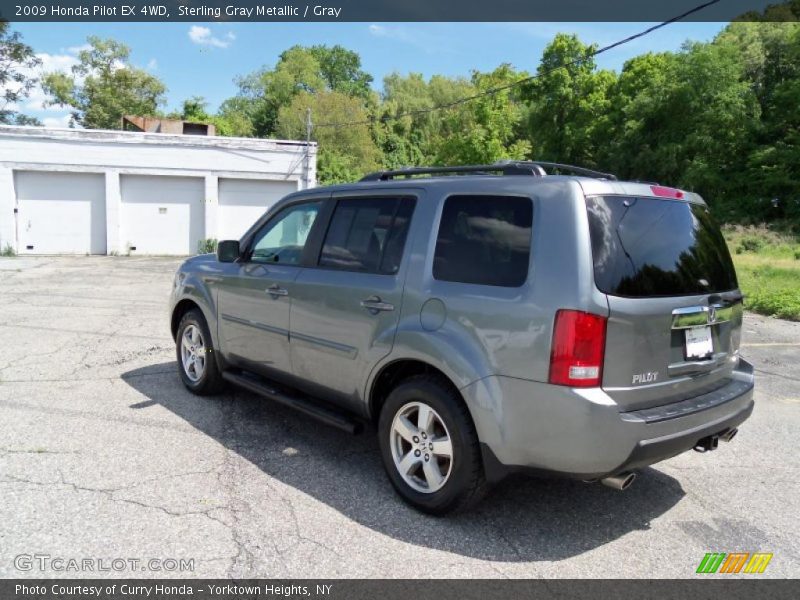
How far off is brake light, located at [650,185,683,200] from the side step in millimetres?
2222

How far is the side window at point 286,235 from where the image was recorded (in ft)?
14.5

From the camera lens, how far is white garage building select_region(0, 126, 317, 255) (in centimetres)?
2011

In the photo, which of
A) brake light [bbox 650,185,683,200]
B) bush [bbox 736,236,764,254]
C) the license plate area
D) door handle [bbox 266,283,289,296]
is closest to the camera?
the license plate area

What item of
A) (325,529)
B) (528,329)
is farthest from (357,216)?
(325,529)

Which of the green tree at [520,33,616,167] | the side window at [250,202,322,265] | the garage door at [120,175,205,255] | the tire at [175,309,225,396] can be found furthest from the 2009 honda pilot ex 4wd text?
the green tree at [520,33,616,167]

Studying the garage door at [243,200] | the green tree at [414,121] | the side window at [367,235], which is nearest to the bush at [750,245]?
the garage door at [243,200]

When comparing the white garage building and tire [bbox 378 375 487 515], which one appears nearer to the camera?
tire [bbox 378 375 487 515]

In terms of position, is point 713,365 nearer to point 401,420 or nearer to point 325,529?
point 401,420

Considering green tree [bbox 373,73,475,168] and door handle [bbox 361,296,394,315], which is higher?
green tree [bbox 373,73,475,168]

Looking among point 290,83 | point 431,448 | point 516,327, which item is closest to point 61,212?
point 431,448

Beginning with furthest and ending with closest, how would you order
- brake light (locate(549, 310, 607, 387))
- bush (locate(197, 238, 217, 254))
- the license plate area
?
bush (locate(197, 238, 217, 254)) → the license plate area → brake light (locate(549, 310, 607, 387))

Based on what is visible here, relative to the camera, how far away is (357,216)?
4016mm

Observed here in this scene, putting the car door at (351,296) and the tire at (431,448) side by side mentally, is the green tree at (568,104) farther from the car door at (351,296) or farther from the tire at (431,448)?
the tire at (431,448)

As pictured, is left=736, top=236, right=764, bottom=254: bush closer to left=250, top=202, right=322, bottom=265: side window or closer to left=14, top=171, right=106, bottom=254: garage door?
left=14, top=171, right=106, bottom=254: garage door
